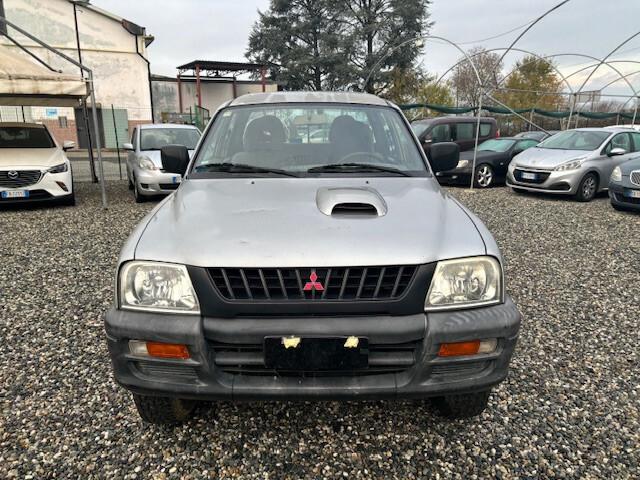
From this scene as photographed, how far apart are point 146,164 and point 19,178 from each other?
7.07 ft

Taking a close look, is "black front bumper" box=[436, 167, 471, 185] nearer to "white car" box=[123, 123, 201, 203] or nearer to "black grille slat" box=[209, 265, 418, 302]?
"white car" box=[123, 123, 201, 203]

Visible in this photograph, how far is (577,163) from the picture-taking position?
32.3 ft

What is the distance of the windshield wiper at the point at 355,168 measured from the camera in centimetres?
283

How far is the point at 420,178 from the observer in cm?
284

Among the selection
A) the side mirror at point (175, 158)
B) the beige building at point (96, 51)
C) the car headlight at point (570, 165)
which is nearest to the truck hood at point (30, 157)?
the side mirror at point (175, 158)

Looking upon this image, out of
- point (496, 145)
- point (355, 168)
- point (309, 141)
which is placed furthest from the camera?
point (496, 145)

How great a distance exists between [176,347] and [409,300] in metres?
0.99

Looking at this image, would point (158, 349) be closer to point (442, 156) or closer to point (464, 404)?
point (464, 404)

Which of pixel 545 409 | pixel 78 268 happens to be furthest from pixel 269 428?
pixel 78 268

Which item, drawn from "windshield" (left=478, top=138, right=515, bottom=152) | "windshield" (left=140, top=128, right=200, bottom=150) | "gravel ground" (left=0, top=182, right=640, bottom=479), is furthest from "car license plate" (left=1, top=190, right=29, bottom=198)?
"windshield" (left=478, top=138, right=515, bottom=152)

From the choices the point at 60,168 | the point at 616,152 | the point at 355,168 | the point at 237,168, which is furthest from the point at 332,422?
the point at 616,152

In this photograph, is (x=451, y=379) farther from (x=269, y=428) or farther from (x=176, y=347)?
A: (x=176, y=347)

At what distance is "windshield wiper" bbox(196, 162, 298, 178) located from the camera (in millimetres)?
2801

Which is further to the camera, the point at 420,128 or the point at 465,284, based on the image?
the point at 420,128
